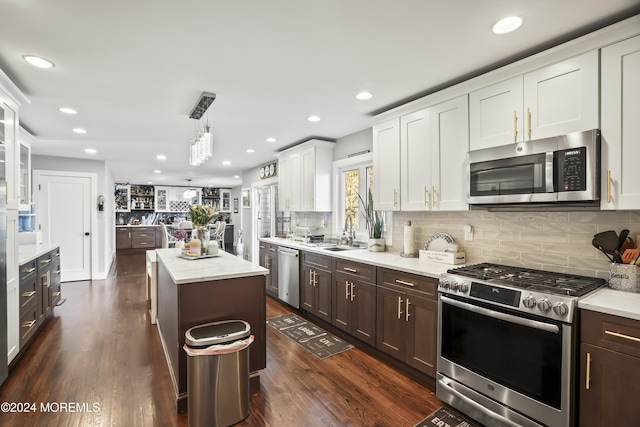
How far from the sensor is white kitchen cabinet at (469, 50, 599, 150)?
6.16 feet

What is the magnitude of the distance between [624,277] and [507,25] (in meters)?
1.60

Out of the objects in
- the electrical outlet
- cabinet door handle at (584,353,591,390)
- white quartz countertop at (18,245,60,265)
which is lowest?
cabinet door handle at (584,353,591,390)

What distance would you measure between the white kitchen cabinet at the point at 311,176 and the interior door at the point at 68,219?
167 inches

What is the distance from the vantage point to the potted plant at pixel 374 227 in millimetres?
3631

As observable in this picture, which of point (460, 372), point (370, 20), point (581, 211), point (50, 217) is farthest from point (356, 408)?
point (50, 217)

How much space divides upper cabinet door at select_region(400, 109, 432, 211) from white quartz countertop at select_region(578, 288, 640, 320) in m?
1.32

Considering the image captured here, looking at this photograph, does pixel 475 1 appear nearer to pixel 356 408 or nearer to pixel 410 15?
pixel 410 15

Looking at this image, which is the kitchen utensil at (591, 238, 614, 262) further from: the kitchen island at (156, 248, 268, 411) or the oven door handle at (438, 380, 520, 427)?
the kitchen island at (156, 248, 268, 411)

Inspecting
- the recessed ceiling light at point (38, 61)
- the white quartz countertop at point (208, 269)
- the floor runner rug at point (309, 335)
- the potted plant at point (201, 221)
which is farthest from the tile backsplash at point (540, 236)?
the recessed ceiling light at point (38, 61)

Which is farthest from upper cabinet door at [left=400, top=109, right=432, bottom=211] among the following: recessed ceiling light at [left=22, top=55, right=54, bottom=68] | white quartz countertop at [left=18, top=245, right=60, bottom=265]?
white quartz countertop at [left=18, top=245, right=60, bottom=265]

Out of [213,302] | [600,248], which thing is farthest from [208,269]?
[600,248]

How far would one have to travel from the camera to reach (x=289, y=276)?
14.1 ft

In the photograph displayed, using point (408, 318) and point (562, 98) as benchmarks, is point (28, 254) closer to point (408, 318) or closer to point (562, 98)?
point (408, 318)

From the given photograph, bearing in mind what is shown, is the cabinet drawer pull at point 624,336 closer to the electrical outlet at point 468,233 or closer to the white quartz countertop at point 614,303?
the white quartz countertop at point 614,303
